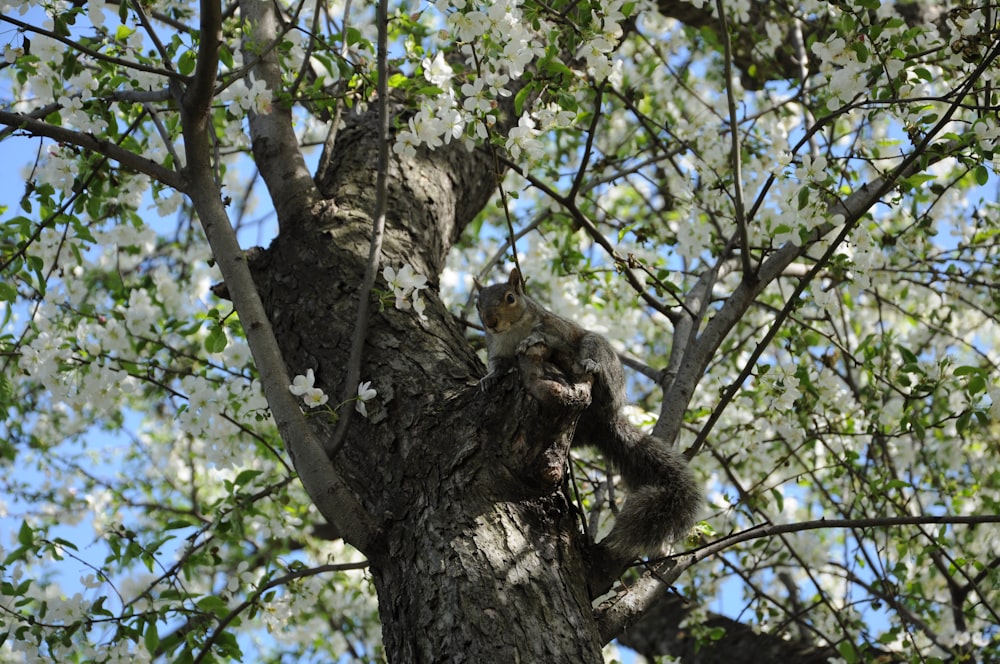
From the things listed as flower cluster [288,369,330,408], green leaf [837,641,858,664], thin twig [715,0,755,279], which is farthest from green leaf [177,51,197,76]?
green leaf [837,641,858,664]

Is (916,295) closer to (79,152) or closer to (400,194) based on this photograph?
(400,194)

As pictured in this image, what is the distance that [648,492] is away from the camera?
2750mm

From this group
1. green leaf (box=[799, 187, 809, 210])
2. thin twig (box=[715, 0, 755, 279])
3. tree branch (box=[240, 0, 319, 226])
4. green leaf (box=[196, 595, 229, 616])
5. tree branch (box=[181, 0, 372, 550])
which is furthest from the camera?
tree branch (box=[240, 0, 319, 226])

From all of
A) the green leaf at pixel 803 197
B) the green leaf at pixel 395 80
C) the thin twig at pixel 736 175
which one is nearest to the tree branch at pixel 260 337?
the green leaf at pixel 395 80

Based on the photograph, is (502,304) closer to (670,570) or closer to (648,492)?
(648,492)

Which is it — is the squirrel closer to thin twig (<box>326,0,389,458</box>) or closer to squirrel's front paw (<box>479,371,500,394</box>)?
squirrel's front paw (<box>479,371,500,394</box>)

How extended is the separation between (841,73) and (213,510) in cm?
270

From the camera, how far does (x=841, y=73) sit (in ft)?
9.81

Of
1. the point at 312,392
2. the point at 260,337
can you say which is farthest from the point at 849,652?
the point at 260,337

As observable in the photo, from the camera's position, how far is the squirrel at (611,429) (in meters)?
2.60

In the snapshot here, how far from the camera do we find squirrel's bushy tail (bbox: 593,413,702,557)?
2547 mm

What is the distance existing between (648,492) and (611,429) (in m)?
0.38

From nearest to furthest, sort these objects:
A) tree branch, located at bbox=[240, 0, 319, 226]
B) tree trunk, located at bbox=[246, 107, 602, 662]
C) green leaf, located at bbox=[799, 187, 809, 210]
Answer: tree trunk, located at bbox=[246, 107, 602, 662] < green leaf, located at bbox=[799, 187, 809, 210] < tree branch, located at bbox=[240, 0, 319, 226]

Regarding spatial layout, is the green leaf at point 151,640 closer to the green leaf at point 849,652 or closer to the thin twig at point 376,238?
the thin twig at point 376,238
